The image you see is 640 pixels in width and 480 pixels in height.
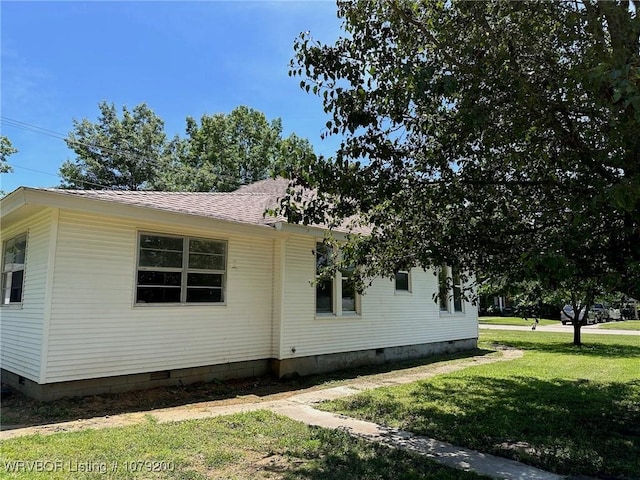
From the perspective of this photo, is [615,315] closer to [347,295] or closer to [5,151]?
[347,295]

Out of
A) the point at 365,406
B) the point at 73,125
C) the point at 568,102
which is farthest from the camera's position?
the point at 73,125

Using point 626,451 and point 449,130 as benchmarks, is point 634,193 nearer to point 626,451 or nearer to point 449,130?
point 449,130

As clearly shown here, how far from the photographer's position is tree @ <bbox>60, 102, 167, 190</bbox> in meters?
29.1

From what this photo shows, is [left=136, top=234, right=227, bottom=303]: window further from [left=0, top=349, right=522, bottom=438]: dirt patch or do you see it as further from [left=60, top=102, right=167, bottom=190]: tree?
[left=60, top=102, right=167, bottom=190]: tree

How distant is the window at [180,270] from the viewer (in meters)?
7.98

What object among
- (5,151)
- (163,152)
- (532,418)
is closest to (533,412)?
(532,418)

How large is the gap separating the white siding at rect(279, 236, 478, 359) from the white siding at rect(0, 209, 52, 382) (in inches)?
176

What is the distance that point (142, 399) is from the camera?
730cm

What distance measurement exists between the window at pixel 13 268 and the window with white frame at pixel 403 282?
894 cm

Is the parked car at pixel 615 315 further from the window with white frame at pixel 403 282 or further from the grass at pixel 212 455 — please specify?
the grass at pixel 212 455

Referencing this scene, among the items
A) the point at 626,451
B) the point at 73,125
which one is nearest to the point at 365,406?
the point at 626,451

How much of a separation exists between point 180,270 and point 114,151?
81.4ft

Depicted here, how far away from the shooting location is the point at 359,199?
5.25 metres

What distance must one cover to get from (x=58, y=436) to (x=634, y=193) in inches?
253
